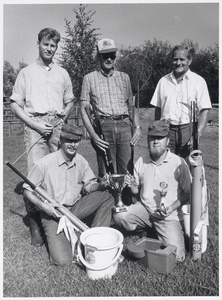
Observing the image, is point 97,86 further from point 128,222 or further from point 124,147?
point 128,222

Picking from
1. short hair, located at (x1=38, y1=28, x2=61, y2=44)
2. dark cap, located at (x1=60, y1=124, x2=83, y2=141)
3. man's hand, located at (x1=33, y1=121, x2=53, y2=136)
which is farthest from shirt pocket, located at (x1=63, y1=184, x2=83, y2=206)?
short hair, located at (x1=38, y1=28, x2=61, y2=44)

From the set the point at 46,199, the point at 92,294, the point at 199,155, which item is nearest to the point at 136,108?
the point at 199,155

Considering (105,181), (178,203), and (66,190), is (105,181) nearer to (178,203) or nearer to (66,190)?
(66,190)

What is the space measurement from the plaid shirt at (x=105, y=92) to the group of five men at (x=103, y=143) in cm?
2

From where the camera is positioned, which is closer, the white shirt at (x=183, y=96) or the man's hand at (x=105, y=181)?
the man's hand at (x=105, y=181)

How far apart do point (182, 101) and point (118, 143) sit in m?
1.24

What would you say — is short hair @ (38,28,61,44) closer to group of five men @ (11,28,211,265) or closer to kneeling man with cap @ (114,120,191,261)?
group of five men @ (11,28,211,265)

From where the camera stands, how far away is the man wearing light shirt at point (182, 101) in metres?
4.94

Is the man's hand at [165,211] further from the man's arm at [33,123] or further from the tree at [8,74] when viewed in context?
the tree at [8,74]

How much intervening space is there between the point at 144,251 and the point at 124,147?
186 centimetres

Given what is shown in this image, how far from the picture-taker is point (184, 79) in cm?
498

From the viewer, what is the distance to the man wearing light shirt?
494 centimetres

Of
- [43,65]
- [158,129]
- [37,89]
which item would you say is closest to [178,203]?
[158,129]

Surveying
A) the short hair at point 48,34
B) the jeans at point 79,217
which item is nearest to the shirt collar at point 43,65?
the short hair at point 48,34
